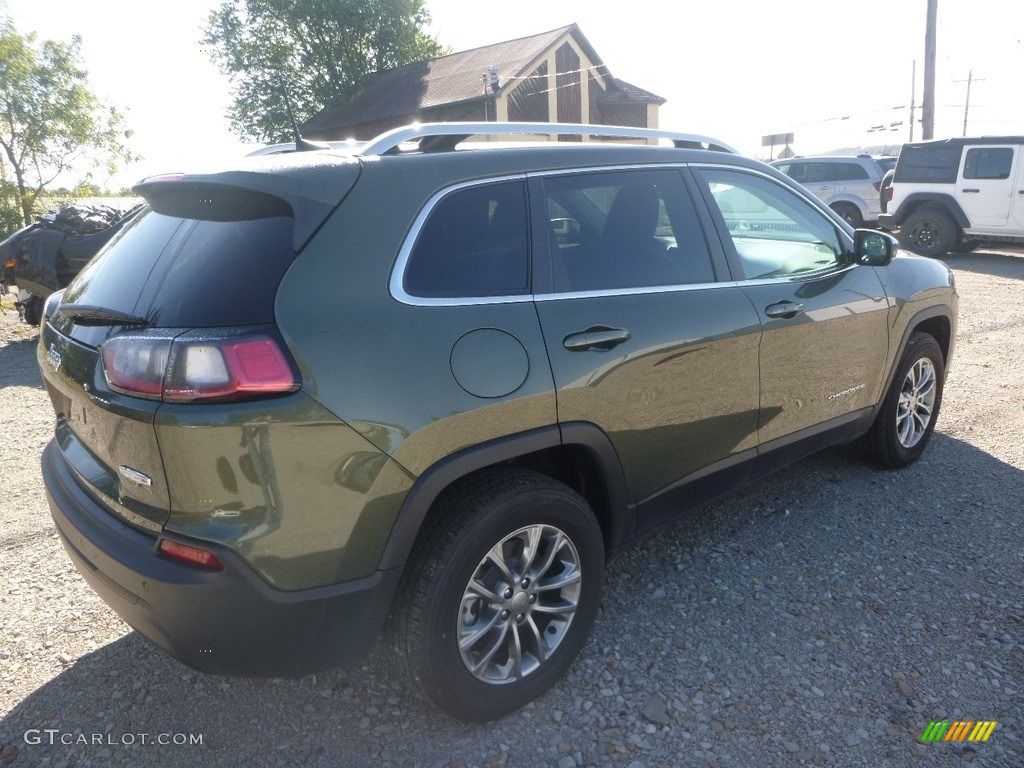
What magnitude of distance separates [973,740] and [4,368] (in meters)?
8.50

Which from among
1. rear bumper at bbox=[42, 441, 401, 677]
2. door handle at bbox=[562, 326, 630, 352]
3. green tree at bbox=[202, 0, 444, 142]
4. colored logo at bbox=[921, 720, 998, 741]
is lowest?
colored logo at bbox=[921, 720, 998, 741]

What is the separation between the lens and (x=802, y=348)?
3545mm

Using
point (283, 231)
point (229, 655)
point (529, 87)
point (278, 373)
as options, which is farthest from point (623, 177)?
point (529, 87)

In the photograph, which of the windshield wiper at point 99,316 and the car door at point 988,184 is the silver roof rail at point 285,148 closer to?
the windshield wiper at point 99,316

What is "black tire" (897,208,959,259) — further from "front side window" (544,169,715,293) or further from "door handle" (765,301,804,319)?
"front side window" (544,169,715,293)

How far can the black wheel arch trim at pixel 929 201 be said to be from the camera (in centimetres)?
→ 1369

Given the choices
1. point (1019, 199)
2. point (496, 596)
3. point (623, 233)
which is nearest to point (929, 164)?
point (1019, 199)

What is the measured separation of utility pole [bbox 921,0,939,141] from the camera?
1838 cm

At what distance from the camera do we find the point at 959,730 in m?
2.55

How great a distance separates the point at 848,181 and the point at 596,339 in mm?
16662

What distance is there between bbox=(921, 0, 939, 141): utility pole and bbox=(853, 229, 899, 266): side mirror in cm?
1728

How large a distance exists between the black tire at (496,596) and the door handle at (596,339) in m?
0.45

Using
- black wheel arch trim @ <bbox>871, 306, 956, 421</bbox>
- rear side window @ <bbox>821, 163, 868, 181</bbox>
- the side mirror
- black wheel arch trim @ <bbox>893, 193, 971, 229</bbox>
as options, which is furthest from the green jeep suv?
rear side window @ <bbox>821, 163, 868, 181</bbox>

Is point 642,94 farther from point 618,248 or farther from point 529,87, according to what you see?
point 618,248
